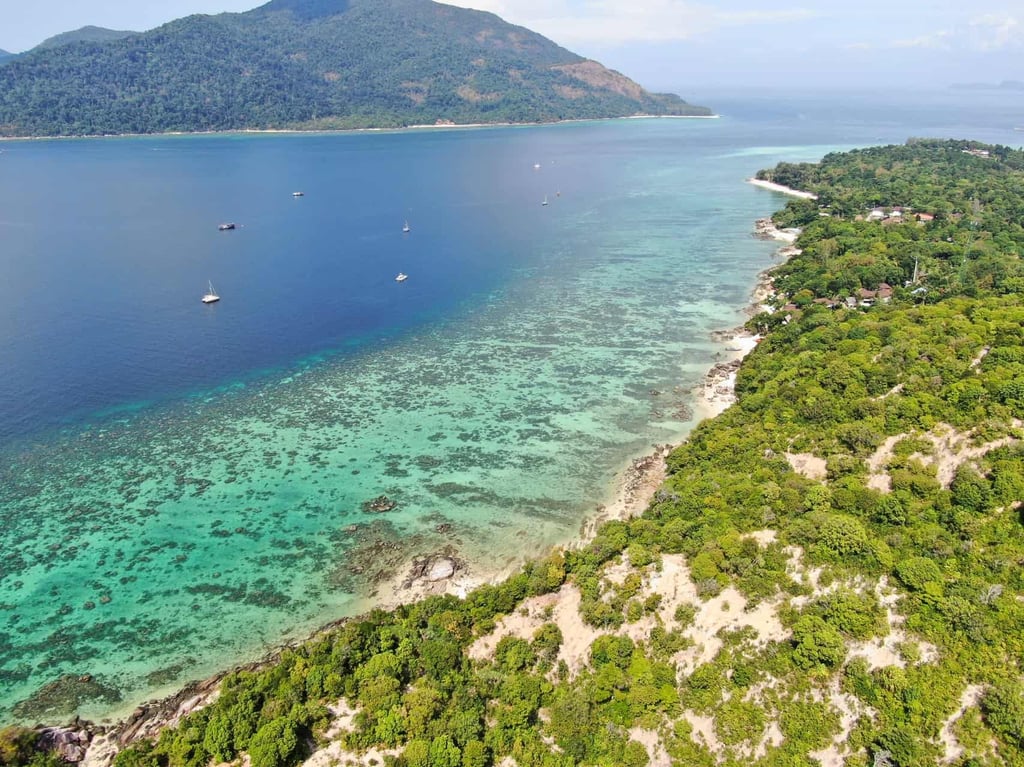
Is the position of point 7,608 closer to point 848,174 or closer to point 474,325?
point 474,325

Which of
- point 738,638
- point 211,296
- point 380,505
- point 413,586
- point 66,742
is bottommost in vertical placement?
point 66,742

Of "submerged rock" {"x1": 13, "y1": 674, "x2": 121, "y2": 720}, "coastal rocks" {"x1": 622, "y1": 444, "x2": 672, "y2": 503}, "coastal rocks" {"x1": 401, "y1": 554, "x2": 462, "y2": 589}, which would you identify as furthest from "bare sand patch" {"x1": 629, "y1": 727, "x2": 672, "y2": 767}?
"submerged rock" {"x1": 13, "y1": 674, "x2": 121, "y2": 720}

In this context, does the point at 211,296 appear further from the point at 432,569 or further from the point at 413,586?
the point at 413,586

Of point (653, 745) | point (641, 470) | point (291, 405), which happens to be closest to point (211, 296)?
point (291, 405)

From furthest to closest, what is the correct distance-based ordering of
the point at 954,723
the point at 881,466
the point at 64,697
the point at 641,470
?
the point at 641,470 → the point at 881,466 → the point at 64,697 → the point at 954,723

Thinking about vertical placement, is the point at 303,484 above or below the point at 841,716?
below

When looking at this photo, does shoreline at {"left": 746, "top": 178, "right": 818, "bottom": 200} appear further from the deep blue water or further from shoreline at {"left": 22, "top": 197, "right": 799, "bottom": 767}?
shoreline at {"left": 22, "top": 197, "right": 799, "bottom": 767}

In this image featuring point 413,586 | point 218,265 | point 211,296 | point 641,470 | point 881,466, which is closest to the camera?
point 881,466
